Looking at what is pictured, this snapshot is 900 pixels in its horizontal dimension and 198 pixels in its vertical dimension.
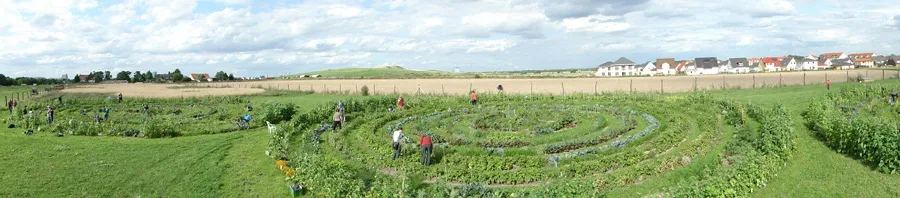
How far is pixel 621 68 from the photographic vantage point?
12838cm

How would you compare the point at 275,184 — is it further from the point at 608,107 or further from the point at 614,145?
the point at 608,107

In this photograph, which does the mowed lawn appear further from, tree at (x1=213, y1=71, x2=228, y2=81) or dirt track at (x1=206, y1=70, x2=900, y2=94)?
tree at (x1=213, y1=71, x2=228, y2=81)

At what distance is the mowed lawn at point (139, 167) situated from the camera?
16.0 m

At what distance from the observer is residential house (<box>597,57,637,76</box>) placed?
127375 millimetres

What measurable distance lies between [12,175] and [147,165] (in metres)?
3.74

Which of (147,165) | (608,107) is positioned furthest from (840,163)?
(147,165)

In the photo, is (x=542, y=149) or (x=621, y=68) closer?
(x=542, y=149)

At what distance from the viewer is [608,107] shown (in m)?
31.3

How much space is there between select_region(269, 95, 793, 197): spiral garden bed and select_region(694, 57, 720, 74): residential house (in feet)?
330

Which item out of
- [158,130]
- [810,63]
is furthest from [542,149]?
Answer: [810,63]

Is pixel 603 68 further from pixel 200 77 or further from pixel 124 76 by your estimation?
pixel 124 76

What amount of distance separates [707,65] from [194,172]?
125m

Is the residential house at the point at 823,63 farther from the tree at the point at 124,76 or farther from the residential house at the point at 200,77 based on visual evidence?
the tree at the point at 124,76

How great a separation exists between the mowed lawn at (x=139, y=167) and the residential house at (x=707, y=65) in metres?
118
